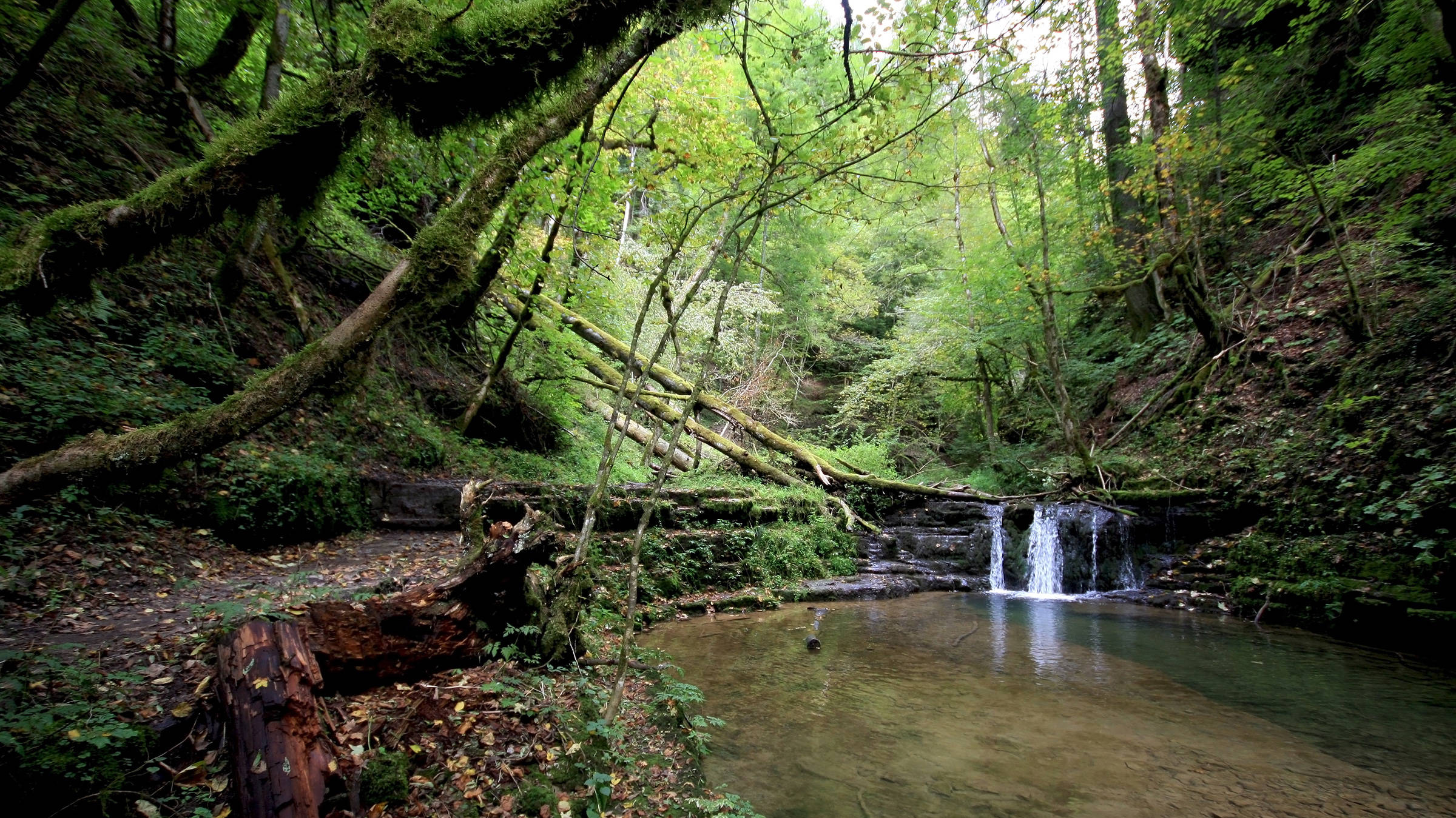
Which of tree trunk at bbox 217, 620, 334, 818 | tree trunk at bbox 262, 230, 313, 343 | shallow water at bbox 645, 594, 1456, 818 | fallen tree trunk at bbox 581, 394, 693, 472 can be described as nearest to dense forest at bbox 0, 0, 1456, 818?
tree trunk at bbox 217, 620, 334, 818

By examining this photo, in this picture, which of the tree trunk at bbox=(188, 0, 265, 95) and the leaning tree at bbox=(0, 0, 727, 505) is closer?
the leaning tree at bbox=(0, 0, 727, 505)

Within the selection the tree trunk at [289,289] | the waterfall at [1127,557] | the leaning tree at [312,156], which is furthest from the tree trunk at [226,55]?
the waterfall at [1127,557]

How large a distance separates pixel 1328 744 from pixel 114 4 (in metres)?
12.8

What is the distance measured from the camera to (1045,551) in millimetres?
11195

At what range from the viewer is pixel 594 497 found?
12.9 ft

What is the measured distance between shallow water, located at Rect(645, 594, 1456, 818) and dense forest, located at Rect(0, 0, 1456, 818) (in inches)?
18.6

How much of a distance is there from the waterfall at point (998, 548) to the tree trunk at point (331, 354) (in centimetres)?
1068

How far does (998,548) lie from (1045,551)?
2.77 feet

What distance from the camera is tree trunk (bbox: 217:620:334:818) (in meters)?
2.11

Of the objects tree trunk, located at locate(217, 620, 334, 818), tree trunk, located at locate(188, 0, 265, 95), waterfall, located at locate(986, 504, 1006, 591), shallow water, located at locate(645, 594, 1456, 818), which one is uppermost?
tree trunk, located at locate(188, 0, 265, 95)

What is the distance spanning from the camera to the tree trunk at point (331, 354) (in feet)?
9.75

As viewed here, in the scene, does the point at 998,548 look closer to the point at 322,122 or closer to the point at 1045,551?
the point at 1045,551

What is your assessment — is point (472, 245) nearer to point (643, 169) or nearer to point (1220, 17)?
point (643, 169)

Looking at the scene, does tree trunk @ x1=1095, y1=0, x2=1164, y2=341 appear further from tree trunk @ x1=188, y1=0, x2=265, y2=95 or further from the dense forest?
tree trunk @ x1=188, y1=0, x2=265, y2=95
